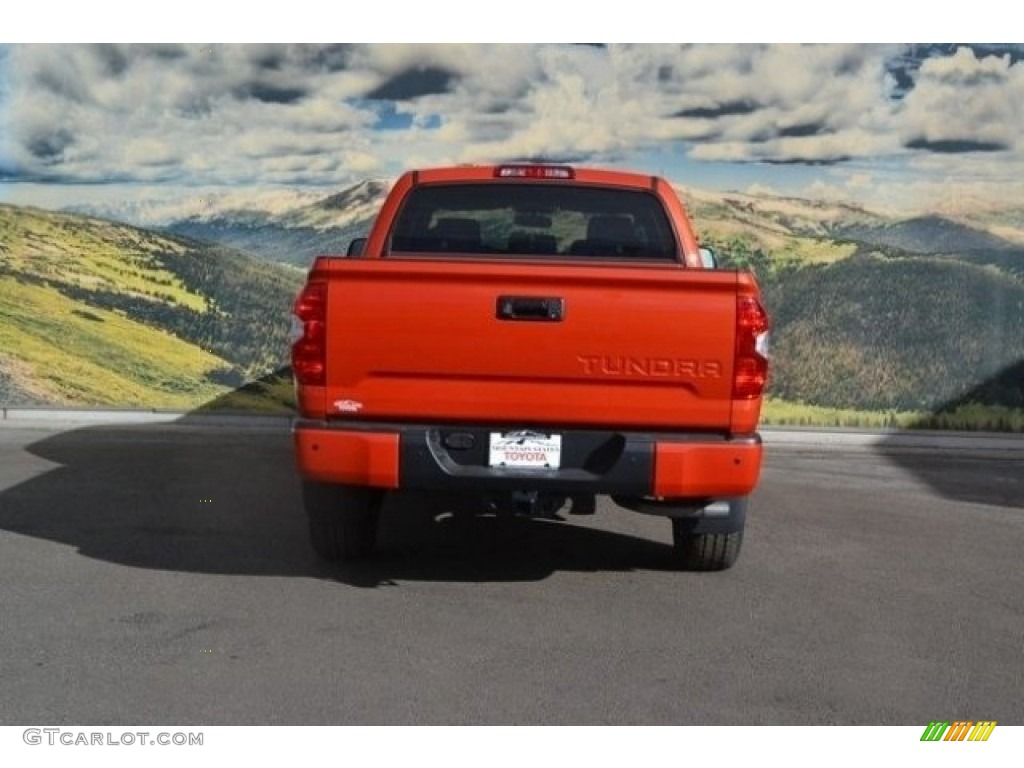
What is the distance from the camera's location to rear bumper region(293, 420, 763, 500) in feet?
19.2

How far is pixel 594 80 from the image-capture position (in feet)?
41.4

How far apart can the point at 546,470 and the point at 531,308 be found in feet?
2.41

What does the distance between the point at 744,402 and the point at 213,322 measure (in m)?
8.30

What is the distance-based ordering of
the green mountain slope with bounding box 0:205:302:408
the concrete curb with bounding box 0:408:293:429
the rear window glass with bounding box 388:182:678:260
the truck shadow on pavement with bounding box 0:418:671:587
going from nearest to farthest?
the truck shadow on pavement with bounding box 0:418:671:587 → the rear window glass with bounding box 388:182:678:260 → the concrete curb with bounding box 0:408:293:429 → the green mountain slope with bounding box 0:205:302:408

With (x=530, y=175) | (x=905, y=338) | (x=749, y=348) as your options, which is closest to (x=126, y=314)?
(x=530, y=175)

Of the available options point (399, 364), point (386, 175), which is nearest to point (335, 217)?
point (386, 175)

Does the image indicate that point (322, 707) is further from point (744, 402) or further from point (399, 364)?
point (744, 402)

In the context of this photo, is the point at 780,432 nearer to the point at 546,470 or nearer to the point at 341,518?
the point at 341,518

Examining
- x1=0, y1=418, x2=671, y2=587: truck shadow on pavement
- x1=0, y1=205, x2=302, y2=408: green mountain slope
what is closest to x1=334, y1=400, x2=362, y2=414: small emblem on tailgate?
x1=0, y1=418, x2=671, y2=587: truck shadow on pavement

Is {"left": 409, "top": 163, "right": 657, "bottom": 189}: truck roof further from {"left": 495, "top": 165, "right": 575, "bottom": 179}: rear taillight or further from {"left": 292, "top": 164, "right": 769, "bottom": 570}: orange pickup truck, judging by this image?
{"left": 292, "top": 164, "right": 769, "bottom": 570}: orange pickup truck

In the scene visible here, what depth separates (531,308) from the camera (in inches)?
229

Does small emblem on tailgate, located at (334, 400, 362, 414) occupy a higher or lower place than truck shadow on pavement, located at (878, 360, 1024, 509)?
higher

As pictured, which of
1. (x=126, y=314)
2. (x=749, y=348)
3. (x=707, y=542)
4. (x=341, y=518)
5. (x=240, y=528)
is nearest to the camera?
(x=749, y=348)

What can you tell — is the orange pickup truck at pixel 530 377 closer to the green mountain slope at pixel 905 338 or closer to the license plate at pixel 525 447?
the license plate at pixel 525 447
